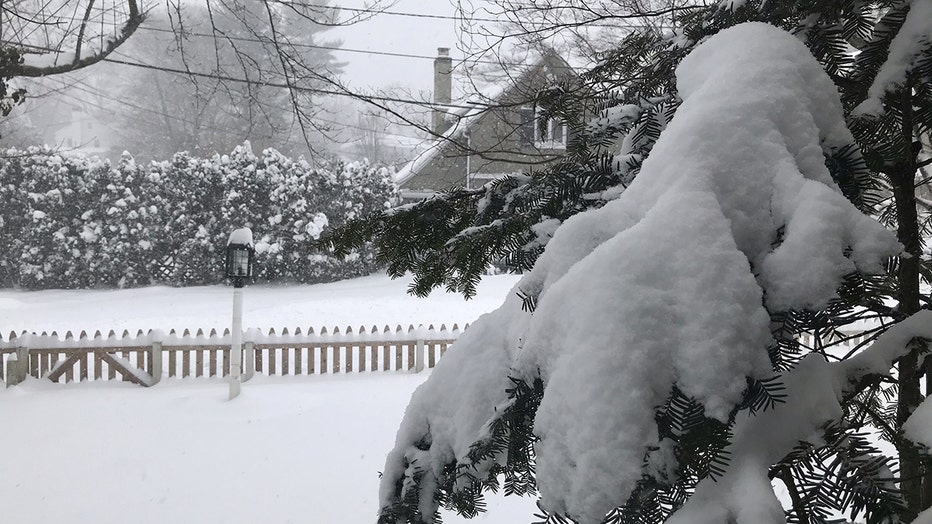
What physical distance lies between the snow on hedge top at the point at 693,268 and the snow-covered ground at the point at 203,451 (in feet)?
13.9

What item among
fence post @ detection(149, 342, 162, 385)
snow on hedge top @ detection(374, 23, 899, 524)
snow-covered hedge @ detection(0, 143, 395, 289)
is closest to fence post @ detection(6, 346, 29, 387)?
fence post @ detection(149, 342, 162, 385)

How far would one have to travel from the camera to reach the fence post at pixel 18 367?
27.2 feet

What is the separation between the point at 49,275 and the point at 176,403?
10.6 metres

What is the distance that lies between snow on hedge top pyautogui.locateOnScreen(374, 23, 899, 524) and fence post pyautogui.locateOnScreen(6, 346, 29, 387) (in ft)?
31.1

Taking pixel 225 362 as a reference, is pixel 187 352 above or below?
above

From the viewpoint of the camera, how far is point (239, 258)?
26.2 ft

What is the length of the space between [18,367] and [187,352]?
2117mm

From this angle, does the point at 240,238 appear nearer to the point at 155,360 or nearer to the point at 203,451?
the point at 155,360

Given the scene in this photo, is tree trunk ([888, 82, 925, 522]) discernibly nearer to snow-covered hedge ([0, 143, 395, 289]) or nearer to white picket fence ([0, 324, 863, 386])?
white picket fence ([0, 324, 863, 386])

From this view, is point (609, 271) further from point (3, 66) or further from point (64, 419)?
point (64, 419)

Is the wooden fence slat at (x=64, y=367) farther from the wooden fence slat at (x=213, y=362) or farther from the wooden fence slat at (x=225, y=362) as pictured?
the wooden fence slat at (x=225, y=362)

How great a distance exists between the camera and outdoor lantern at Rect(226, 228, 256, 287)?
7.91 m

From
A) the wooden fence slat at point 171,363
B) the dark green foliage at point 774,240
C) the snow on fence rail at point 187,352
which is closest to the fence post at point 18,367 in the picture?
the snow on fence rail at point 187,352

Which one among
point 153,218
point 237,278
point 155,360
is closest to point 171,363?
point 155,360
